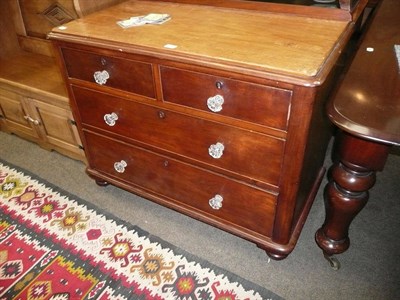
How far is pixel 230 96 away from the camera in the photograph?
0.99 m

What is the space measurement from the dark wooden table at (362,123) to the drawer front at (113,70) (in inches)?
24.9

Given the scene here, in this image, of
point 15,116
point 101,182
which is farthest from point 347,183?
point 15,116

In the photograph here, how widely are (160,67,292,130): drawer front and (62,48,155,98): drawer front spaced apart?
8cm

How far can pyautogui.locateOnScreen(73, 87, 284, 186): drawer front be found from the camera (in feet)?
3.45

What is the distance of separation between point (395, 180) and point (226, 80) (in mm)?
1232

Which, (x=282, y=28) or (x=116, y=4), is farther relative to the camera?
(x=116, y=4)

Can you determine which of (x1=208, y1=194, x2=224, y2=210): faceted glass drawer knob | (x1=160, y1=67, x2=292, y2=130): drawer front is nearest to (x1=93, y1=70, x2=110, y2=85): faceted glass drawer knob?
(x1=160, y1=67, x2=292, y2=130): drawer front

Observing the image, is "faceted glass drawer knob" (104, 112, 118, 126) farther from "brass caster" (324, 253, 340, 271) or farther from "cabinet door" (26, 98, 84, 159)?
"brass caster" (324, 253, 340, 271)

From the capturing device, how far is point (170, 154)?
129 cm

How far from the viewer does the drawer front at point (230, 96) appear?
36.4 inches

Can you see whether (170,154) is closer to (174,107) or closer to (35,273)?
(174,107)

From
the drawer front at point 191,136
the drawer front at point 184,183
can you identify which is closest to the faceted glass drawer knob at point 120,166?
the drawer front at point 184,183

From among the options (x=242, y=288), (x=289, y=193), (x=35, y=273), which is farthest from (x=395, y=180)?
(x=35, y=273)

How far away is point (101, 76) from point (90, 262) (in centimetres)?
79
